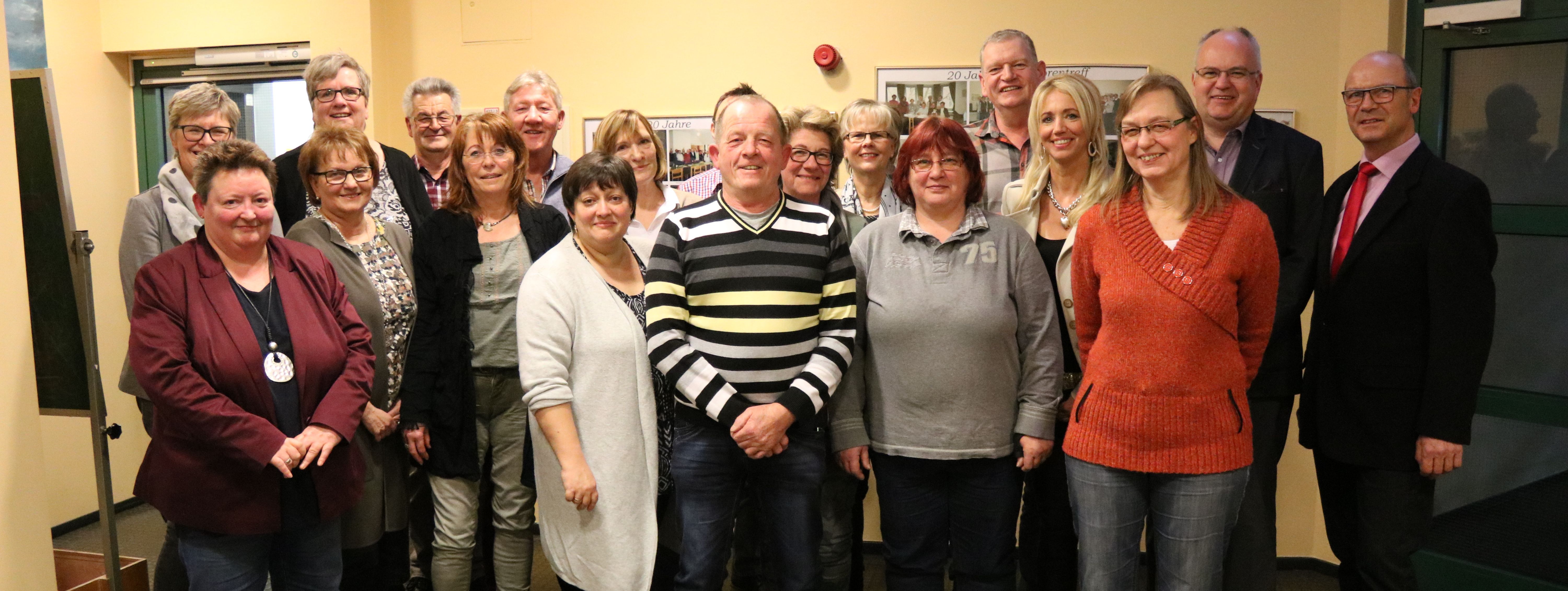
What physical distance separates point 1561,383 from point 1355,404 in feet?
4.32

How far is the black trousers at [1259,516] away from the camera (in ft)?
8.29

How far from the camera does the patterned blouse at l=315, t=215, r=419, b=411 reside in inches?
109

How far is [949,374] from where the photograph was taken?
2357 mm

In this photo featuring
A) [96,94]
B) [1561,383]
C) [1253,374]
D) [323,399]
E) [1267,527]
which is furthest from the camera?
[96,94]

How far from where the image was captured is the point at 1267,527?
8.41 feet

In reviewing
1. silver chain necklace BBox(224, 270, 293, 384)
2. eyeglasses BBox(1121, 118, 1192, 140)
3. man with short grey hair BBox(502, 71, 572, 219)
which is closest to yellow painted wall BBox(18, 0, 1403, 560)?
man with short grey hair BBox(502, 71, 572, 219)

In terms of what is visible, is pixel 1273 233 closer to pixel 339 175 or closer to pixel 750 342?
pixel 750 342

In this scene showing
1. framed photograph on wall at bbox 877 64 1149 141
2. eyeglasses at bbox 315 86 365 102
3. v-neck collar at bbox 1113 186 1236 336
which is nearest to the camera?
v-neck collar at bbox 1113 186 1236 336

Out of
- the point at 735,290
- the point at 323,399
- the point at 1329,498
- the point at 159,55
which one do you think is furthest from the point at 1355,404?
the point at 159,55

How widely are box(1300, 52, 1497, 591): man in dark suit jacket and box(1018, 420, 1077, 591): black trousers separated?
0.66m

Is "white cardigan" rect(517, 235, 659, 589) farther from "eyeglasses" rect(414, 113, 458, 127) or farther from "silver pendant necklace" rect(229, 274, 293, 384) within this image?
"eyeglasses" rect(414, 113, 458, 127)

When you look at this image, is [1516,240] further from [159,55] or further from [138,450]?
[138,450]

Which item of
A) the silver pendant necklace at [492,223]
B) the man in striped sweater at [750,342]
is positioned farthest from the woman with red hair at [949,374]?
the silver pendant necklace at [492,223]

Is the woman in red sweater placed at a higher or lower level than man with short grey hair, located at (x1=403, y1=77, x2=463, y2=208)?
lower
